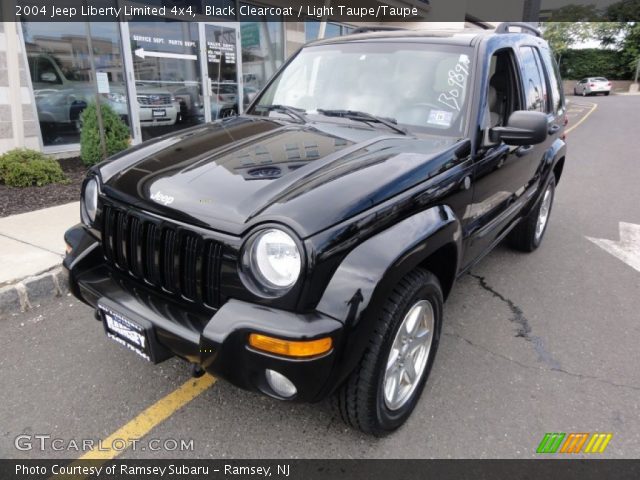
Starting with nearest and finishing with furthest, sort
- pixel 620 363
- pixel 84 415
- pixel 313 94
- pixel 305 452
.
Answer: pixel 305 452
pixel 84 415
pixel 620 363
pixel 313 94

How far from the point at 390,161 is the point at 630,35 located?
5973 centimetres

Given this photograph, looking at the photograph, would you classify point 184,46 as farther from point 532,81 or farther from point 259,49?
point 532,81

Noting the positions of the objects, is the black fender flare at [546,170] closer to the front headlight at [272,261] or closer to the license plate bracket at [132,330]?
the front headlight at [272,261]

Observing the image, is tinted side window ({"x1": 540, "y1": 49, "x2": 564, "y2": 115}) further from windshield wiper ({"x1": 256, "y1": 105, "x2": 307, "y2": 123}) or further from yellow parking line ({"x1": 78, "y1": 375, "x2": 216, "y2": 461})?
yellow parking line ({"x1": 78, "y1": 375, "x2": 216, "y2": 461})

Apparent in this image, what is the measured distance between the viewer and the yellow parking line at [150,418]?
2.16 metres

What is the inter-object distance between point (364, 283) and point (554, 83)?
12.4 feet

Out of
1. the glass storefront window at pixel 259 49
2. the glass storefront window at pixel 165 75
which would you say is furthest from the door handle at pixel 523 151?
the glass storefront window at pixel 259 49

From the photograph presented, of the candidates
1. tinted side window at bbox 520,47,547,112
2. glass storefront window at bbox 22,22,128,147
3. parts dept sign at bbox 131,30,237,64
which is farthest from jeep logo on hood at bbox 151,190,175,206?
parts dept sign at bbox 131,30,237,64

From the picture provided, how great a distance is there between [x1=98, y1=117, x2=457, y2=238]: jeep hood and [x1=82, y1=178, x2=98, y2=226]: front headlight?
0.09 m

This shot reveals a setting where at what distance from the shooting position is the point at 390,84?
2.97m

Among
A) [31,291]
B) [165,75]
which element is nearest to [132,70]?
[165,75]

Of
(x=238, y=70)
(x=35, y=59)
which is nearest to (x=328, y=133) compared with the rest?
(x=35, y=59)

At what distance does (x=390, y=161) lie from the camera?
7.39 ft

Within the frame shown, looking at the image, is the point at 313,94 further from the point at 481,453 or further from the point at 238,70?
the point at 238,70
